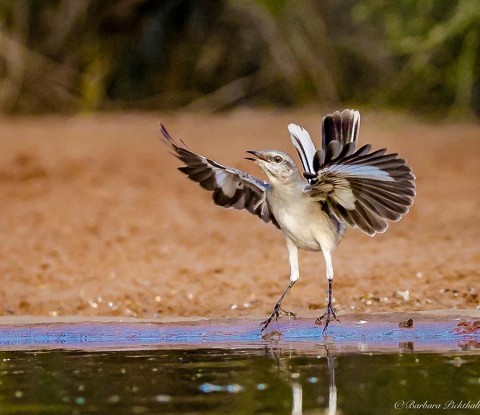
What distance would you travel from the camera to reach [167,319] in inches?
326

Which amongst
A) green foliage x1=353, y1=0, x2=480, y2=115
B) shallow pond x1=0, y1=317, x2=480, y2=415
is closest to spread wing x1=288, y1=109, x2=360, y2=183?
shallow pond x1=0, y1=317, x2=480, y2=415

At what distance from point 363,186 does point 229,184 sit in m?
1.09

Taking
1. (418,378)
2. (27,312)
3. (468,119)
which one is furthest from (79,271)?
(468,119)

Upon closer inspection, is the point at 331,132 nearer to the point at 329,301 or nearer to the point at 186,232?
the point at 329,301

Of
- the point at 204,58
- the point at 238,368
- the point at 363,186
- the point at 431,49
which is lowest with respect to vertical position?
the point at 238,368

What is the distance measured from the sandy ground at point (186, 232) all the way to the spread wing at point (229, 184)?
909 millimetres

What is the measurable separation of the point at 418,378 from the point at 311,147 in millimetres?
2049

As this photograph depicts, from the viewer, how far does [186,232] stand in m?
12.4

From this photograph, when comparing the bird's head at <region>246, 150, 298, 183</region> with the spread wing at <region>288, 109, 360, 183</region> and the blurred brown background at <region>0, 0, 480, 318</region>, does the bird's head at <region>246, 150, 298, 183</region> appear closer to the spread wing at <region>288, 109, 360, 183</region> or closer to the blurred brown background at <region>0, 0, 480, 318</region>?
the spread wing at <region>288, 109, 360, 183</region>

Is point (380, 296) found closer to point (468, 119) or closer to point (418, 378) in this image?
point (418, 378)

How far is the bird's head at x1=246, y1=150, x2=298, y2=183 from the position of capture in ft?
25.2

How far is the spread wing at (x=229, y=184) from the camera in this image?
26.5 feet

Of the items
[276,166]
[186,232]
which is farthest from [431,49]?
[276,166]

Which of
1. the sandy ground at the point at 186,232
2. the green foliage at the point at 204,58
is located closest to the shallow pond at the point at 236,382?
the sandy ground at the point at 186,232
